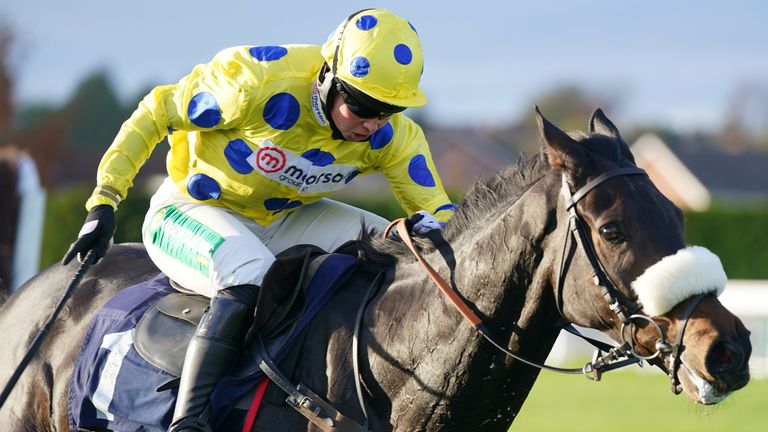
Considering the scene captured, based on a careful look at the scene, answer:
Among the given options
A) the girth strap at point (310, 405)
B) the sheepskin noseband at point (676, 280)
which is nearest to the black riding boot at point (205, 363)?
the girth strap at point (310, 405)

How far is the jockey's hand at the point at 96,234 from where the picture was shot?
409 centimetres

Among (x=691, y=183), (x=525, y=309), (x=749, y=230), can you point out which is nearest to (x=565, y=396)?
(x=525, y=309)

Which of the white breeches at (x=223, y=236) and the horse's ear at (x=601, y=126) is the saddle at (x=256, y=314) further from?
the horse's ear at (x=601, y=126)

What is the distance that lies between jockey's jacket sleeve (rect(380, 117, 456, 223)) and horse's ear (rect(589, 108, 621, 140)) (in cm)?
106

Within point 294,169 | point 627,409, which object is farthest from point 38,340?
point 627,409

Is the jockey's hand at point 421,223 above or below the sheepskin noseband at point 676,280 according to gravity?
below

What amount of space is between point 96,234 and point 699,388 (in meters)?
2.35

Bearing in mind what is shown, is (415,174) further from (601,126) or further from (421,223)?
(601,126)

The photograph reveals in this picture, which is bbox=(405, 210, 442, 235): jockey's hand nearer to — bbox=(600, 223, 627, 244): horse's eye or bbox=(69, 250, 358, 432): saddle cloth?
bbox=(69, 250, 358, 432): saddle cloth

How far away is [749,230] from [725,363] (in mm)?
18446

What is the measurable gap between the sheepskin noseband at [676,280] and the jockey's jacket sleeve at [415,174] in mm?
1641

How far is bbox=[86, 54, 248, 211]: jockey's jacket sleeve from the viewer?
13.6 ft

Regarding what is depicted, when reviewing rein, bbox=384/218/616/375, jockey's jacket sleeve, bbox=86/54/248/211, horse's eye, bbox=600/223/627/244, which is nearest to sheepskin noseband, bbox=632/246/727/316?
horse's eye, bbox=600/223/627/244

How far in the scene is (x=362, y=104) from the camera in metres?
3.96
